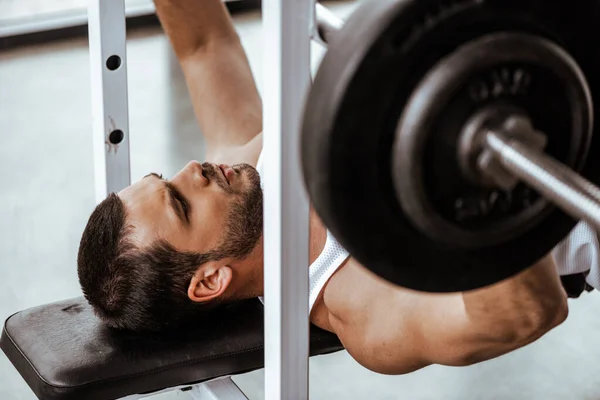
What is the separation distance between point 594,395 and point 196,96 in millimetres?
1009

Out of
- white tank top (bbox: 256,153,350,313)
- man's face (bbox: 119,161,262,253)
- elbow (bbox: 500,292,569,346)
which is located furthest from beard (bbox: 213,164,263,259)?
elbow (bbox: 500,292,569,346)

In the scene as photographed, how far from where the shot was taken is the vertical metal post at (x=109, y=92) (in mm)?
1789

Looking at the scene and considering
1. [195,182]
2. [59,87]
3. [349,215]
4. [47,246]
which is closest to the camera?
[349,215]

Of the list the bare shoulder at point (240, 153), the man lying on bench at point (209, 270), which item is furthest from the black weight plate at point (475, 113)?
the bare shoulder at point (240, 153)

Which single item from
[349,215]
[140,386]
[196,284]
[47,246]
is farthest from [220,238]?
[47,246]

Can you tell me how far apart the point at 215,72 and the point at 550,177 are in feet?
4.35

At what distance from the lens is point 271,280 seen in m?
1.22

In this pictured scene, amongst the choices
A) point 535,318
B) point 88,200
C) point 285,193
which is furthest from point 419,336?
point 88,200

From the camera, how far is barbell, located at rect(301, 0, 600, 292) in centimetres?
75

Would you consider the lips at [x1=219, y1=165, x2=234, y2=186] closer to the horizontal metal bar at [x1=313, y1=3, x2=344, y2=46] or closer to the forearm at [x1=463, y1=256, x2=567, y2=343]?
the horizontal metal bar at [x1=313, y1=3, x2=344, y2=46]

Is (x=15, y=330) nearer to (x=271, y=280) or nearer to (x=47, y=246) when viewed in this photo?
(x=271, y=280)

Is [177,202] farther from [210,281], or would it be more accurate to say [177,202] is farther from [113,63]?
[113,63]

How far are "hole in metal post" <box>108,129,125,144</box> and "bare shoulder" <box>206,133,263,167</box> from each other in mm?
180

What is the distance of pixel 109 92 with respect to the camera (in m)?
1.82
